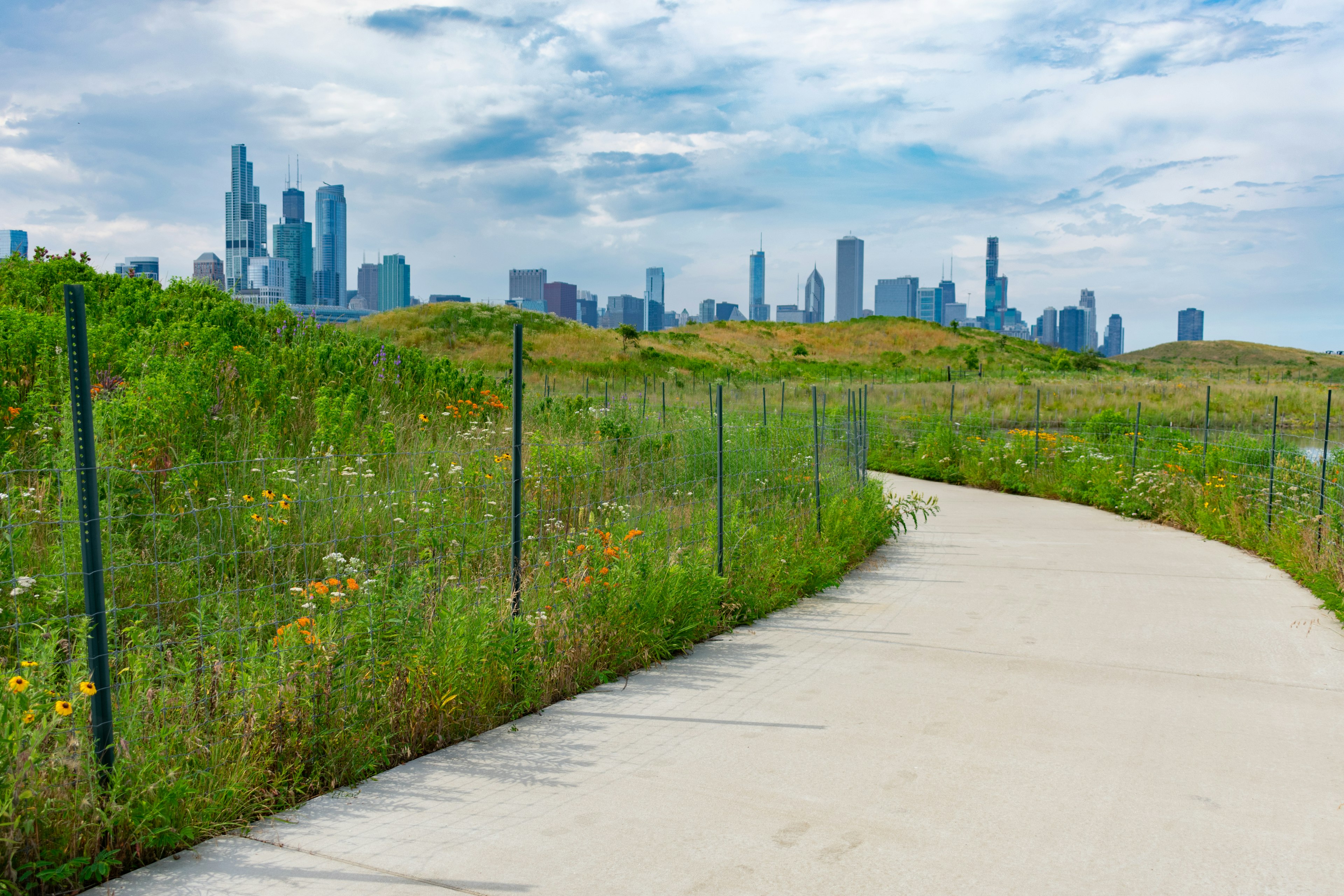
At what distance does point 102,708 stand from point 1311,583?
9170 mm

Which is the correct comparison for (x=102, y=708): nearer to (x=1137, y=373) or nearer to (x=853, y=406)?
(x=853, y=406)

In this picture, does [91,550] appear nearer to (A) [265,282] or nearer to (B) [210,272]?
(B) [210,272]

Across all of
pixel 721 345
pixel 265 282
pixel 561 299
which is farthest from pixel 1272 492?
pixel 561 299

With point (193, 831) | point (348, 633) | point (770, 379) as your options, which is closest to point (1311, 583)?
point (348, 633)

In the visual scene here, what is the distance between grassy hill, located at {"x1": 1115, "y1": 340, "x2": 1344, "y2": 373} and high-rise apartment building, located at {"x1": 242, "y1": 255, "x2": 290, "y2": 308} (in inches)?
2548

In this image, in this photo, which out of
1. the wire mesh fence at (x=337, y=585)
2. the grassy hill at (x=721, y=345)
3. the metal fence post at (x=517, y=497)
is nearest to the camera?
the wire mesh fence at (x=337, y=585)

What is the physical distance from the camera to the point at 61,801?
10.2ft

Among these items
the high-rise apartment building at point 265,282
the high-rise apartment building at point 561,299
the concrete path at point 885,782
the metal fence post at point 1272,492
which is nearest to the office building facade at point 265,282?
the high-rise apartment building at point 265,282

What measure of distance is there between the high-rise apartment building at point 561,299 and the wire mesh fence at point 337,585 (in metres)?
180

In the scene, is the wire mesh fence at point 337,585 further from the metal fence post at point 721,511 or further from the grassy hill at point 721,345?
the grassy hill at point 721,345

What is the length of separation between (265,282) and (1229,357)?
109057 millimetres

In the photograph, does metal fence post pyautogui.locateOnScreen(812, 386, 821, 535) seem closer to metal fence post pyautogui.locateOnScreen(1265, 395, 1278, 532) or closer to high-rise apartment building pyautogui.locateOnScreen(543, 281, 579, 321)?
metal fence post pyautogui.locateOnScreen(1265, 395, 1278, 532)

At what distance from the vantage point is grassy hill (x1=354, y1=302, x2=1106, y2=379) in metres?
44.7

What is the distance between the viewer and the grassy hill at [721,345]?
147 feet
